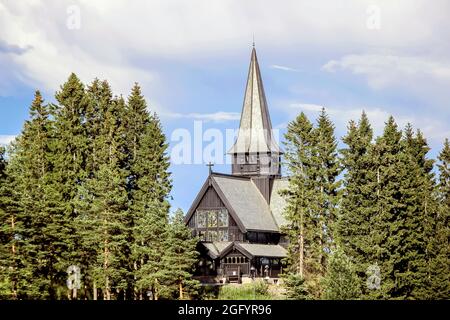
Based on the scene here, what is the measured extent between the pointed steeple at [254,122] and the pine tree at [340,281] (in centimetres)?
4123

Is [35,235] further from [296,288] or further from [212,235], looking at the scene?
[212,235]

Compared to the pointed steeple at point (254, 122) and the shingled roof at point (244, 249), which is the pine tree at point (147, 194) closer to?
the shingled roof at point (244, 249)

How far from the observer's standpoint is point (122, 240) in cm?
5494

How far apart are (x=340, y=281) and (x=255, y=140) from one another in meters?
42.9


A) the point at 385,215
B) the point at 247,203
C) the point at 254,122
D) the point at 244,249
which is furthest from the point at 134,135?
the point at 254,122

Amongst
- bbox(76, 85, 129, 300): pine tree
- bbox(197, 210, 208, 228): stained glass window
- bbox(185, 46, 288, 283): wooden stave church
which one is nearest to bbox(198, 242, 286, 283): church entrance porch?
bbox(185, 46, 288, 283): wooden stave church

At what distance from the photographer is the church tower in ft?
293

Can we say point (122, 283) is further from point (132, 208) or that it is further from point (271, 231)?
point (271, 231)

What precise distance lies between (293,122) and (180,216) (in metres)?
11.7

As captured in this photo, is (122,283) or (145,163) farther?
(145,163)

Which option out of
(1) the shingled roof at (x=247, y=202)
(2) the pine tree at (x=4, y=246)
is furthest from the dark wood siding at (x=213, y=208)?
(2) the pine tree at (x=4, y=246)

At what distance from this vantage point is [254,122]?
9094 centimetres

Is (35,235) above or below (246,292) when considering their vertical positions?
above
